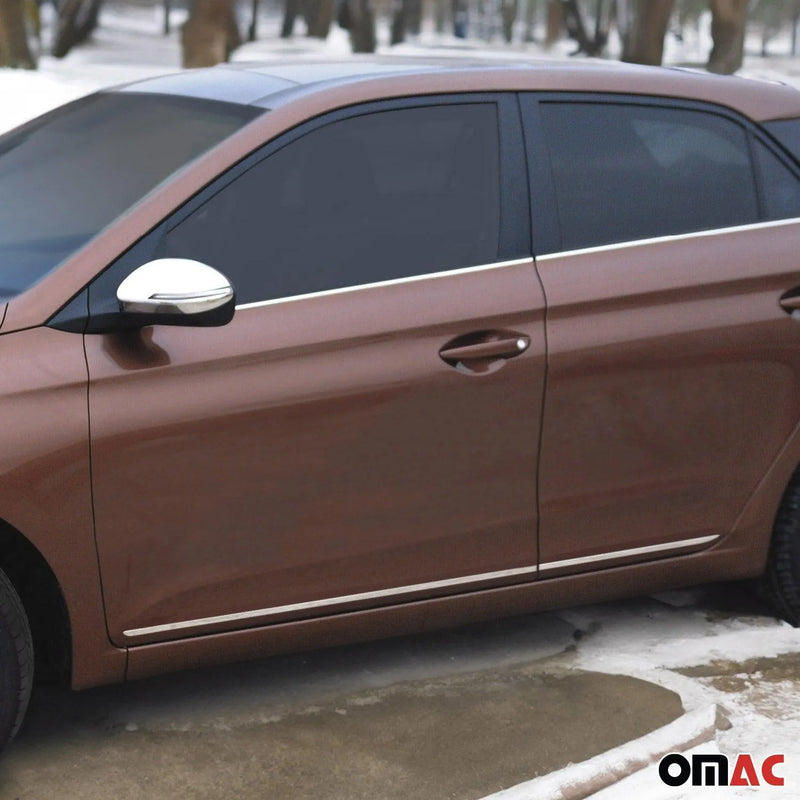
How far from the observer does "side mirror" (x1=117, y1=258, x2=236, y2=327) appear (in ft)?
11.5

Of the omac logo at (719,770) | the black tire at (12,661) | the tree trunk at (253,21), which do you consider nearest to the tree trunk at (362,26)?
the tree trunk at (253,21)

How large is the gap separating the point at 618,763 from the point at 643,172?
153 centimetres

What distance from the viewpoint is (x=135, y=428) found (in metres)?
3.56

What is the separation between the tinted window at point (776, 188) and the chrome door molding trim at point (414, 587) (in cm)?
89

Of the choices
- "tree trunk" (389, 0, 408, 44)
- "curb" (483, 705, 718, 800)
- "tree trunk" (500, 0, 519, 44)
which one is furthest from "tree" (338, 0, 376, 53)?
"curb" (483, 705, 718, 800)

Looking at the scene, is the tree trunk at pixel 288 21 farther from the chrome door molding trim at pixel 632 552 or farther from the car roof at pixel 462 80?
the chrome door molding trim at pixel 632 552

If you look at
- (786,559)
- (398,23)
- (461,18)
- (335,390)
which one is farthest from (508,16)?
(335,390)

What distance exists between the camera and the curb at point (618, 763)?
12.0 feet

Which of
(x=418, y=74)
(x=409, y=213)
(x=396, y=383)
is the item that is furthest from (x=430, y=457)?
(x=418, y=74)

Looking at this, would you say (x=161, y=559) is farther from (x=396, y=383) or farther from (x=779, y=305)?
(x=779, y=305)

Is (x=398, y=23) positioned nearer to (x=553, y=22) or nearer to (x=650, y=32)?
(x=553, y=22)

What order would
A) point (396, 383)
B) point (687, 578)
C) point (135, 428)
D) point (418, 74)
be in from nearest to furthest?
point (135, 428), point (396, 383), point (418, 74), point (687, 578)

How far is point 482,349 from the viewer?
3.94 meters

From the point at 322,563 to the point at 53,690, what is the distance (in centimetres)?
88
